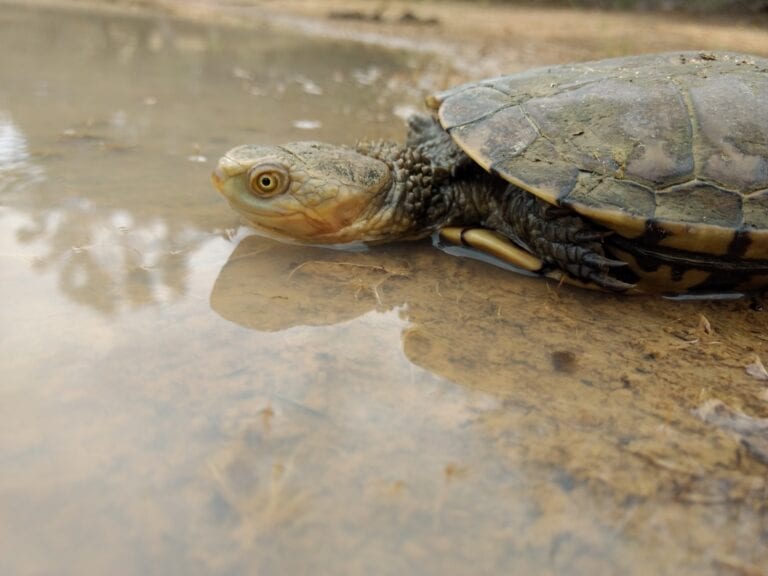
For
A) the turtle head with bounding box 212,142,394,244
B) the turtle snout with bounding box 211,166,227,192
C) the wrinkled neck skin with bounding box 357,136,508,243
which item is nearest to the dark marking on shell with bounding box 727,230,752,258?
the wrinkled neck skin with bounding box 357,136,508,243

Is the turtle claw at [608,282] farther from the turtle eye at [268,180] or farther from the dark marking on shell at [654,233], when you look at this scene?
the turtle eye at [268,180]

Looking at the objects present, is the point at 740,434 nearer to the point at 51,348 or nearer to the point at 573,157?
the point at 573,157

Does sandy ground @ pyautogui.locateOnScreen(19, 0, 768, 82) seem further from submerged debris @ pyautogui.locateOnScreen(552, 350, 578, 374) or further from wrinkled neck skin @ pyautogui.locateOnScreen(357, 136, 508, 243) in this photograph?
submerged debris @ pyautogui.locateOnScreen(552, 350, 578, 374)

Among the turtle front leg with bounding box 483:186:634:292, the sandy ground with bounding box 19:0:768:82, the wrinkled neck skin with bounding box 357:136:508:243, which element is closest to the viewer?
the turtle front leg with bounding box 483:186:634:292

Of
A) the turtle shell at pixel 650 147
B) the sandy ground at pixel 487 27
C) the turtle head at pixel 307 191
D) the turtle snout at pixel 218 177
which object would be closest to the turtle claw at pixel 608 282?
the turtle shell at pixel 650 147

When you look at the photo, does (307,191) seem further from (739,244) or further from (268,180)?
(739,244)

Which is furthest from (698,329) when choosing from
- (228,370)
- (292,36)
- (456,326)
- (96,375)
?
(292,36)
